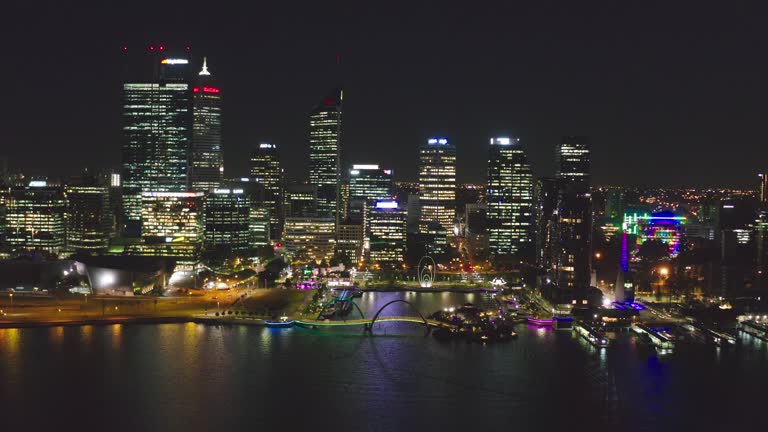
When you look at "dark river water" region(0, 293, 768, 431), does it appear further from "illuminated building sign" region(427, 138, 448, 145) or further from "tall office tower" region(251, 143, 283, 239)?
"tall office tower" region(251, 143, 283, 239)

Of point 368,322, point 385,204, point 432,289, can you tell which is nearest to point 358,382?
point 368,322

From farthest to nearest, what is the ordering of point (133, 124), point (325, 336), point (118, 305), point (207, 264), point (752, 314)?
1. point (133, 124)
2. point (207, 264)
3. point (118, 305)
4. point (752, 314)
5. point (325, 336)

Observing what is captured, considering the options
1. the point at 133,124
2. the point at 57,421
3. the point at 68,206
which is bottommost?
the point at 57,421

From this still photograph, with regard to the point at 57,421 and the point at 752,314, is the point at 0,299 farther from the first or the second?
the point at 752,314

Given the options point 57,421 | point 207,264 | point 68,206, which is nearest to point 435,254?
point 207,264

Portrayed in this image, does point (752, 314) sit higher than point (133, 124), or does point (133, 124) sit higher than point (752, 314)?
point (133, 124)

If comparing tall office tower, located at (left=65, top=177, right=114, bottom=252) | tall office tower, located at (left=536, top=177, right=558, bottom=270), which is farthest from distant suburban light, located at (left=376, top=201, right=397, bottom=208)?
tall office tower, located at (left=65, top=177, right=114, bottom=252)
